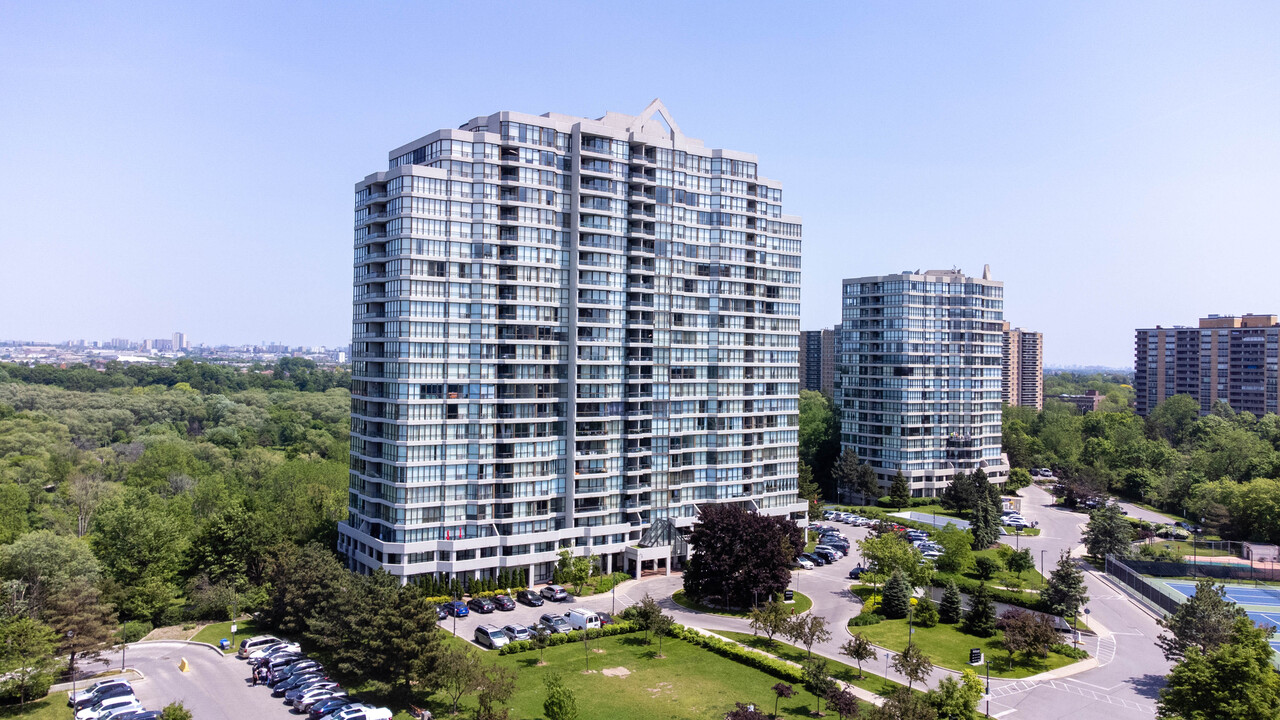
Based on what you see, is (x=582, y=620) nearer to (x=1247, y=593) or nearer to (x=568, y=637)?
(x=568, y=637)

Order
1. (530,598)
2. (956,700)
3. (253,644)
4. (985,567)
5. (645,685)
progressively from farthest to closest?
(985,567) → (530,598) → (253,644) → (645,685) → (956,700)

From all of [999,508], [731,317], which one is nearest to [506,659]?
[731,317]

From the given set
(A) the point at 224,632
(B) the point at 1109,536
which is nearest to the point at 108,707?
(A) the point at 224,632

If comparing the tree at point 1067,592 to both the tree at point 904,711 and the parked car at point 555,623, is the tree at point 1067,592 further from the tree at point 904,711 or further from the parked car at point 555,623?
the parked car at point 555,623

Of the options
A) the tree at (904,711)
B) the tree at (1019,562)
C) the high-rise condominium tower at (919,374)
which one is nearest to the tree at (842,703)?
the tree at (904,711)

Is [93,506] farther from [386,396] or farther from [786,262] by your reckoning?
[786,262]
